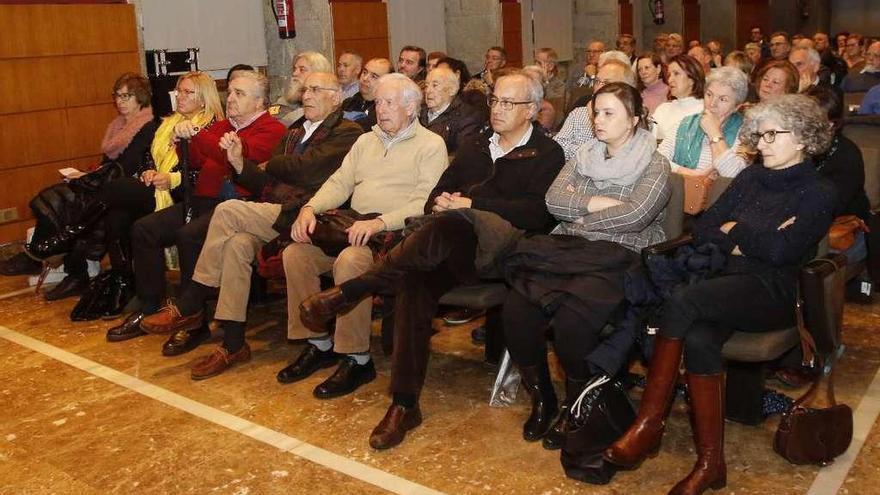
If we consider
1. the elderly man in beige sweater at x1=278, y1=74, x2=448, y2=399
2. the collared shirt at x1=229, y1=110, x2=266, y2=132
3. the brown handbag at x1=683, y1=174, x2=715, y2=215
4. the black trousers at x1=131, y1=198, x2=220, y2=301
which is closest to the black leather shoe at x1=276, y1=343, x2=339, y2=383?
the elderly man in beige sweater at x1=278, y1=74, x2=448, y2=399

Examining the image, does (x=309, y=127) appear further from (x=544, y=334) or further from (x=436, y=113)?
→ (x=544, y=334)

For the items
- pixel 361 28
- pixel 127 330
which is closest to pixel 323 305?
pixel 127 330

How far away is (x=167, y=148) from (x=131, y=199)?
0.34m

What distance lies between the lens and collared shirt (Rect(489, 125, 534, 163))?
3.83m

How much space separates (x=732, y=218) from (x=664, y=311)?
0.50 m

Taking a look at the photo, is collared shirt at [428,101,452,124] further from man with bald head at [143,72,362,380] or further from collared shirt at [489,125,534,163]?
collared shirt at [489,125,534,163]

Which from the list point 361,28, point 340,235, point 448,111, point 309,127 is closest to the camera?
point 340,235

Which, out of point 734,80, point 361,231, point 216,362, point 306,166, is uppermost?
point 734,80

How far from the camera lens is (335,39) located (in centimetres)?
984

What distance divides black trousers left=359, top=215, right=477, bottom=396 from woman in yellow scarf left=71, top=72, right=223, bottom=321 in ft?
6.62

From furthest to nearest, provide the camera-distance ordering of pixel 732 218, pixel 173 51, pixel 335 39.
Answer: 1. pixel 335 39
2. pixel 173 51
3. pixel 732 218

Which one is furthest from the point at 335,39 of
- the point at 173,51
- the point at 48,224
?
the point at 48,224

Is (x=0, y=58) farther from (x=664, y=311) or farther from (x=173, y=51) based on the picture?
(x=664, y=311)

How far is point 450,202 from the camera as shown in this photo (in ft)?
12.1
